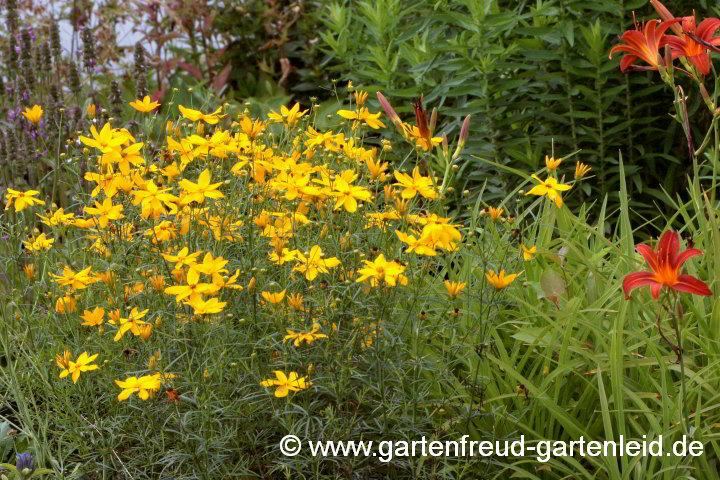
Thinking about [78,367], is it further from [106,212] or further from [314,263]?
[314,263]

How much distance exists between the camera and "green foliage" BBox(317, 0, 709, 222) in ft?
13.6

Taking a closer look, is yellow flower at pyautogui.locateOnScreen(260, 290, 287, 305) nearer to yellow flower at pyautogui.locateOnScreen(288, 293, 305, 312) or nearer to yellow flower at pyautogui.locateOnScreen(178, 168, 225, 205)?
yellow flower at pyautogui.locateOnScreen(288, 293, 305, 312)

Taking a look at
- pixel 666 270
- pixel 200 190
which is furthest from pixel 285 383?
pixel 666 270

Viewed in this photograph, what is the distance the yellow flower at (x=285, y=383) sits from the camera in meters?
2.17

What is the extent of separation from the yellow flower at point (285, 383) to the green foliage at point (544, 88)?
7.13 ft

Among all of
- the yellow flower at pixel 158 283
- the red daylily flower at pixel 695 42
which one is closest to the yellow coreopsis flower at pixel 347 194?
the yellow flower at pixel 158 283

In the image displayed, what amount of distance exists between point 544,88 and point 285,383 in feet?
8.76

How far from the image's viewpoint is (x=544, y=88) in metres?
4.43

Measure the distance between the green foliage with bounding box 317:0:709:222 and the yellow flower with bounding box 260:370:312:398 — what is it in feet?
7.13

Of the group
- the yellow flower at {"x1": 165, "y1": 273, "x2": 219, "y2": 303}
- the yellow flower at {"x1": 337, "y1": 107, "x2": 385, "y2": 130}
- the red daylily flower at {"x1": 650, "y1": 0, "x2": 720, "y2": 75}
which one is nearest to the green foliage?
the yellow flower at {"x1": 337, "y1": 107, "x2": 385, "y2": 130}

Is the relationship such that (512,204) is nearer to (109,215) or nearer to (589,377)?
(589,377)

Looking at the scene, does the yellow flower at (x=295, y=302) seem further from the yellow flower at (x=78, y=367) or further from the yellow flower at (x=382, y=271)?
the yellow flower at (x=78, y=367)

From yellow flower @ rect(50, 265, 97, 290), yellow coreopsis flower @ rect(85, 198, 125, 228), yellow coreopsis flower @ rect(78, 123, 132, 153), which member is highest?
yellow coreopsis flower @ rect(78, 123, 132, 153)

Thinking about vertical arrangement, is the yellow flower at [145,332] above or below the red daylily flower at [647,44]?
below
